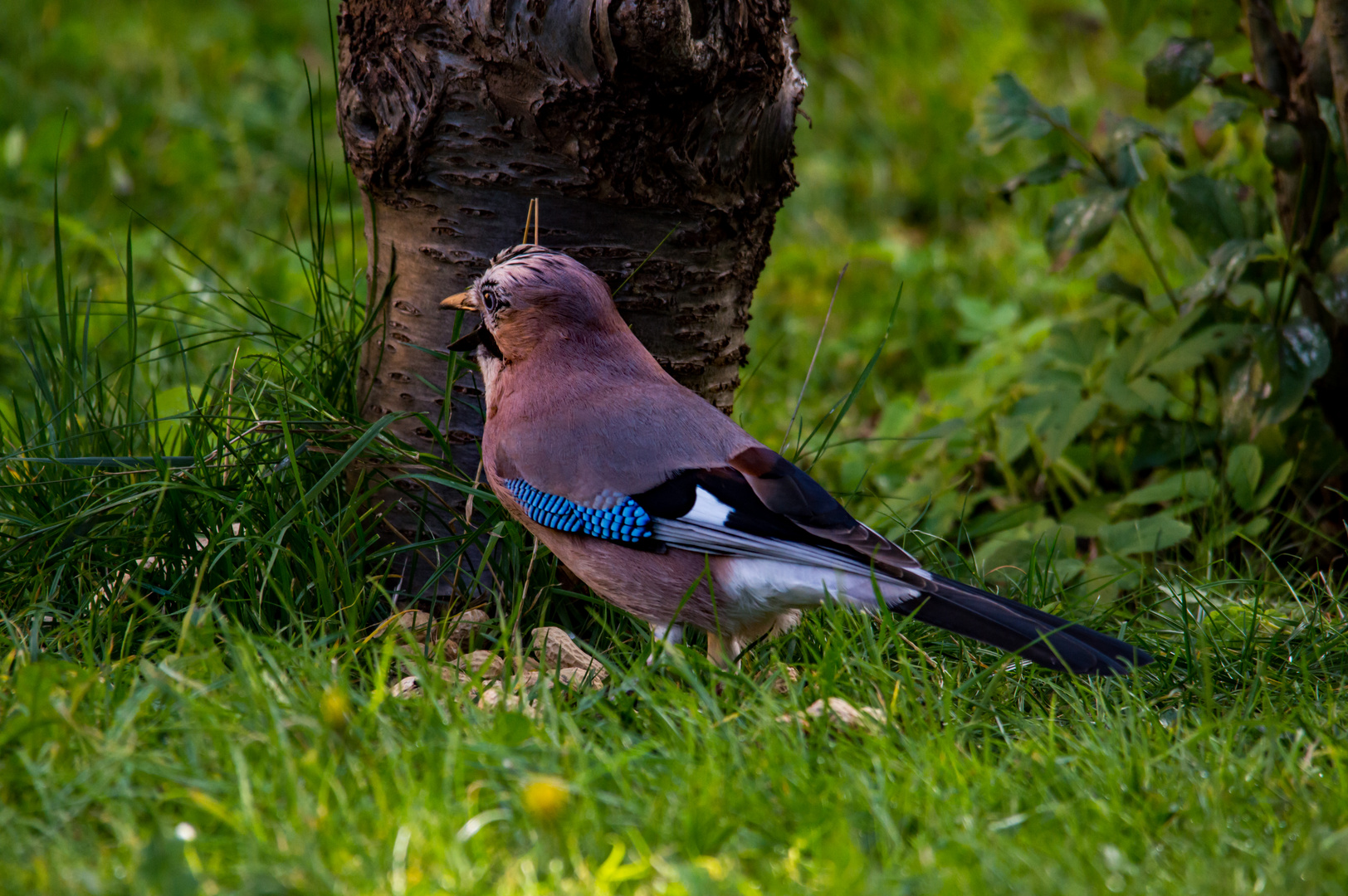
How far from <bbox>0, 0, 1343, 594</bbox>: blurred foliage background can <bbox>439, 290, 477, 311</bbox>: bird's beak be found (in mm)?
399

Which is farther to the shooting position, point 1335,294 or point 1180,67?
point 1180,67

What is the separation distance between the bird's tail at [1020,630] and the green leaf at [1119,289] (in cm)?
160

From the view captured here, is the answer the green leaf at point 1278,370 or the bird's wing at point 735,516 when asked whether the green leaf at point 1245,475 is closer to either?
the green leaf at point 1278,370

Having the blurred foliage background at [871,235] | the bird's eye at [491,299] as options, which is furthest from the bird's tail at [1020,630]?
the bird's eye at [491,299]

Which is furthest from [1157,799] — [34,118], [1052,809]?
[34,118]

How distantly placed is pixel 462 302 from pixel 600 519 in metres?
0.67

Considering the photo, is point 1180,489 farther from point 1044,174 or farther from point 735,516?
point 735,516

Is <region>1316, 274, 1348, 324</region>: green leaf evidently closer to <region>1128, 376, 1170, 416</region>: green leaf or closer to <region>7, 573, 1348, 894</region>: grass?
<region>1128, 376, 1170, 416</region>: green leaf

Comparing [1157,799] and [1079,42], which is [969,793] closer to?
[1157,799]

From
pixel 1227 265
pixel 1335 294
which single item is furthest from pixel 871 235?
pixel 1335 294

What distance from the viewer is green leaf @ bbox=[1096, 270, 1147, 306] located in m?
3.78

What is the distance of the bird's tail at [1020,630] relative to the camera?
2379mm

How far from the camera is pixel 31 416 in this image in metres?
3.75

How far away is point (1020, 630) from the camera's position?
2391 millimetres
